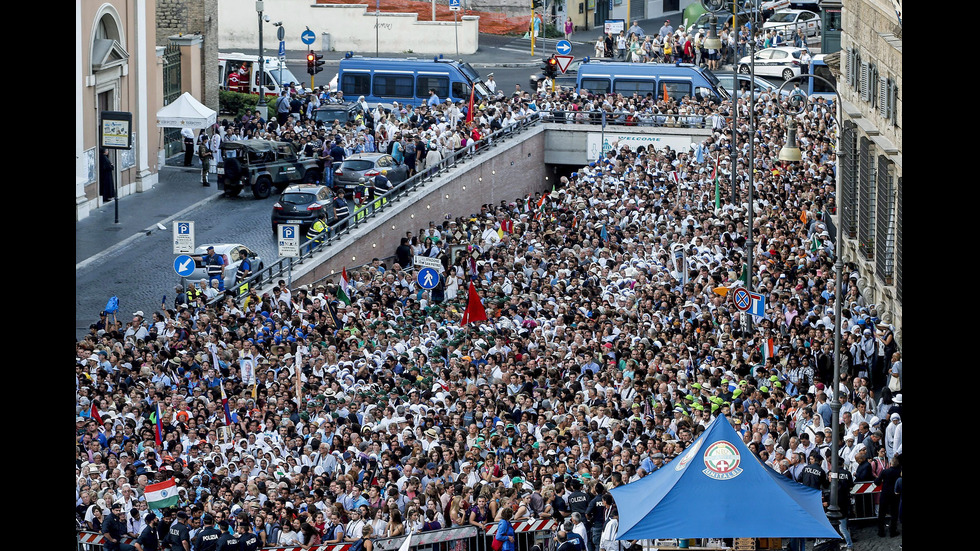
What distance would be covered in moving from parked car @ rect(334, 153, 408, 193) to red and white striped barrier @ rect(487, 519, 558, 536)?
73.4 feet

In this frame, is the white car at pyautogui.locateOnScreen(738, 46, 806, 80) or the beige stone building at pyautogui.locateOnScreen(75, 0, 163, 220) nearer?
the beige stone building at pyautogui.locateOnScreen(75, 0, 163, 220)

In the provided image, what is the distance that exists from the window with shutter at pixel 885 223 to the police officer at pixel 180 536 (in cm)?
1407

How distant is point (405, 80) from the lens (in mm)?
49562

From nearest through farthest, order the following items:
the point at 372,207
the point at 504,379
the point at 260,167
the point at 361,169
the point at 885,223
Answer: the point at 504,379 < the point at 885,223 < the point at 372,207 < the point at 361,169 < the point at 260,167

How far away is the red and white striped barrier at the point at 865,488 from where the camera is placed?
19500 mm

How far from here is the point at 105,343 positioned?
2695 cm

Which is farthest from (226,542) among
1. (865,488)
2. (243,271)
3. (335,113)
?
(335,113)

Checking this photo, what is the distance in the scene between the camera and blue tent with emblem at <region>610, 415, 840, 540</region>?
16.6 meters

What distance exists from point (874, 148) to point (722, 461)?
14492 mm

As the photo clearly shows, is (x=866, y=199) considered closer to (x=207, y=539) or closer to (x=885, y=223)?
(x=885, y=223)

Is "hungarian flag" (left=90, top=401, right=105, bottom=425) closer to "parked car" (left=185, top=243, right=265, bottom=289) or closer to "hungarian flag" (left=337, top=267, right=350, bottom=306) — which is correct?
"hungarian flag" (left=337, top=267, right=350, bottom=306)

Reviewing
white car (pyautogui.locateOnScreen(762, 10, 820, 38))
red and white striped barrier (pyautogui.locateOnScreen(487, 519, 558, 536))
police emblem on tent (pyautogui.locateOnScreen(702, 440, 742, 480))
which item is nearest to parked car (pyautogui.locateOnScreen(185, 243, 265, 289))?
red and white striped barrier (pyautogui.locateOnScreen(487, 519, 558, 536))
